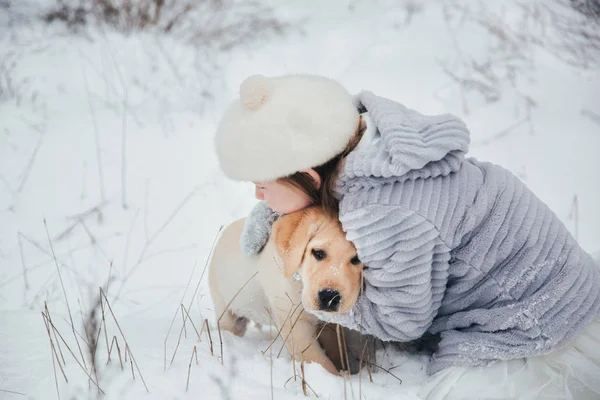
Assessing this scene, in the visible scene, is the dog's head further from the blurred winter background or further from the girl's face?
the blurred winter background

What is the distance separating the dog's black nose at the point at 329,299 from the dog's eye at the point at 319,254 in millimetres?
113

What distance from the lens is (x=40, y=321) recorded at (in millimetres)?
2170

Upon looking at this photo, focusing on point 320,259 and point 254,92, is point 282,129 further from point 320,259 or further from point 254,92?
point 320,259

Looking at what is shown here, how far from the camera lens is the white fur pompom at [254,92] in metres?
1.68

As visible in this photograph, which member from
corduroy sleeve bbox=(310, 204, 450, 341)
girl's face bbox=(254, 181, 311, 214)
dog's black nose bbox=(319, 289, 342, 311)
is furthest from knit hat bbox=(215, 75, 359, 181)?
dog's black nose bbox=(319, 289, 342, 311)

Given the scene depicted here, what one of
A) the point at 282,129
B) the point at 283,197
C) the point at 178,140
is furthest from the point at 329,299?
the point at 178,140

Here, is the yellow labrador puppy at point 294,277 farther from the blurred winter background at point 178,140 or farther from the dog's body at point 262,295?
the blurred winter background at point 178,140

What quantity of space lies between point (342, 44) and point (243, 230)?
9.87 ft

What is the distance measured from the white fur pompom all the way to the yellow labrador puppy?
38cm

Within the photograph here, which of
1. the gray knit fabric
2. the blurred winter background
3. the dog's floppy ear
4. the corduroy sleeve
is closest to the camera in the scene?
the corduroy sleeve

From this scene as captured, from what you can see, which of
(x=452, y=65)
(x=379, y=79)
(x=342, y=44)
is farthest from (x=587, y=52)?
(x=342, y=44)

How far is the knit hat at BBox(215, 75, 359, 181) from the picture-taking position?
166 centimetres

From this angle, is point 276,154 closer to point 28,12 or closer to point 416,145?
point 416,145

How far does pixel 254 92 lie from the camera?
5.53 ft
